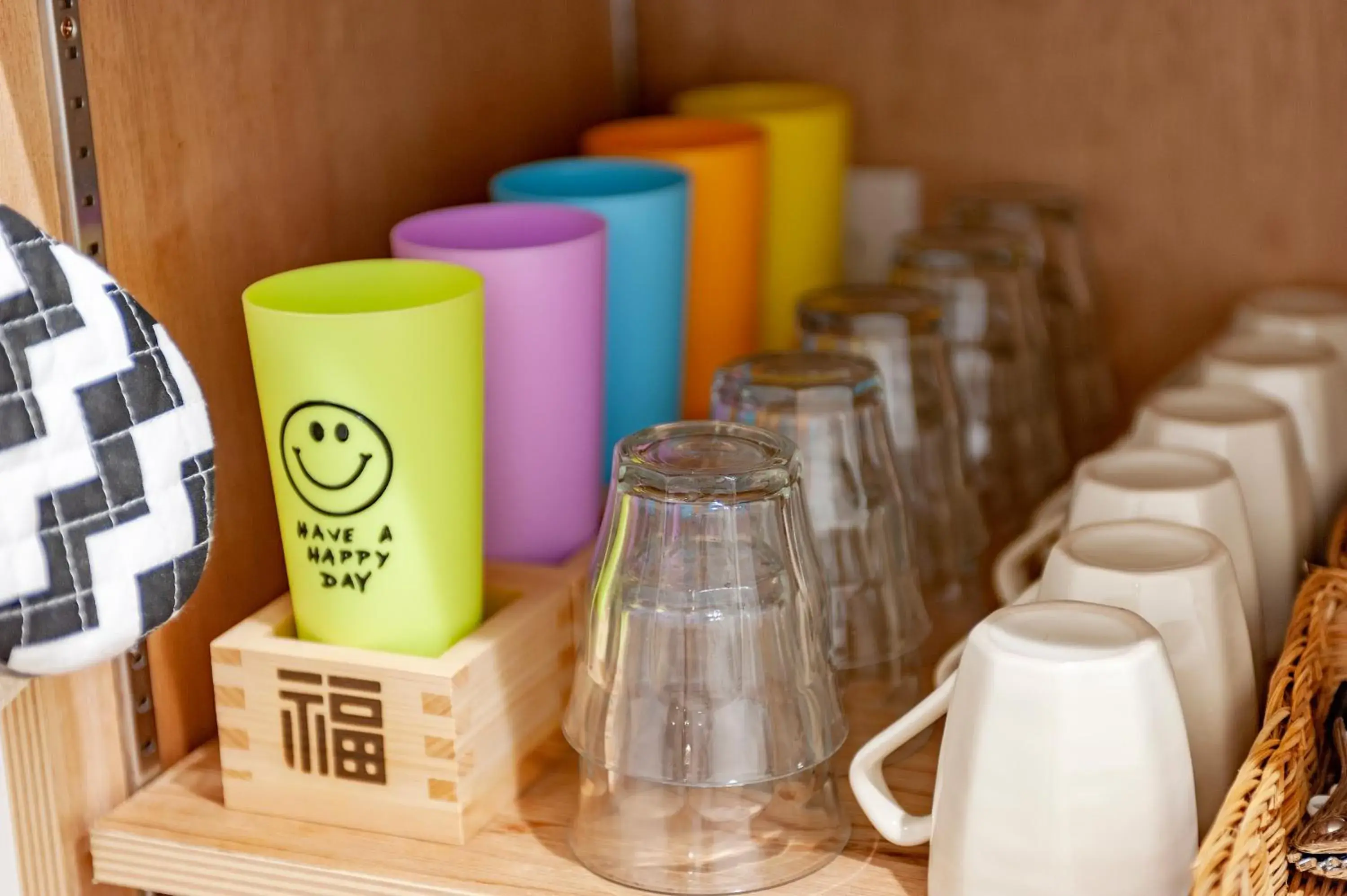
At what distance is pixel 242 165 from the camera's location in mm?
704

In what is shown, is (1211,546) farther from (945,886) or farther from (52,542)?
(52,542)

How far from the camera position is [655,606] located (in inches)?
24.3

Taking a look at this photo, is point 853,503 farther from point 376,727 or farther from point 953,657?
point 376,727

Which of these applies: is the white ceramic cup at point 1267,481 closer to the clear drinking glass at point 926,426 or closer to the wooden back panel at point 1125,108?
the clear drinking glass at point 926,426

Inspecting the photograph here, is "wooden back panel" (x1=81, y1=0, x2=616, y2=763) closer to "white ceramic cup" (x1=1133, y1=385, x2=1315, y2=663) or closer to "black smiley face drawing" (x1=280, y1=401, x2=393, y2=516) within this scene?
"black smiley face drawing" (x1=280, y1=401, x2=393, y2=516)

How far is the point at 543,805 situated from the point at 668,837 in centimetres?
8

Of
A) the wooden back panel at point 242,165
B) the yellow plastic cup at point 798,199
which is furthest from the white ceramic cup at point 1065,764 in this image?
the yellow plastic cup at point 798,199

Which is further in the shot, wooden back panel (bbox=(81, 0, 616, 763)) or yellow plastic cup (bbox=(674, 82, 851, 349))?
yellow plastic cup (bbox=(674, 82, 851, 349))

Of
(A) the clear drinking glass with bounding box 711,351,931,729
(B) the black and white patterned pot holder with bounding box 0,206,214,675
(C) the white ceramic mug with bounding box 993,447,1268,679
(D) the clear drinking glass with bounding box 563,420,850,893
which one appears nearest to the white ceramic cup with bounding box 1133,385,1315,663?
(C) the white ceramic mug with bounding box 993,447,1268,679

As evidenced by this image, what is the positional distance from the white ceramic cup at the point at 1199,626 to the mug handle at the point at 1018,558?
0.12 meters

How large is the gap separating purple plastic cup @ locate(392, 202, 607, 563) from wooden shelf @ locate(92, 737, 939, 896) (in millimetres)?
130

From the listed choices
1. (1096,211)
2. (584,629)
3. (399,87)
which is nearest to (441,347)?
(584,629)

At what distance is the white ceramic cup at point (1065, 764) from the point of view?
21.0 inches

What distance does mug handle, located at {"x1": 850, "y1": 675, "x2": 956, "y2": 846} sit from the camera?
1.93 ft
